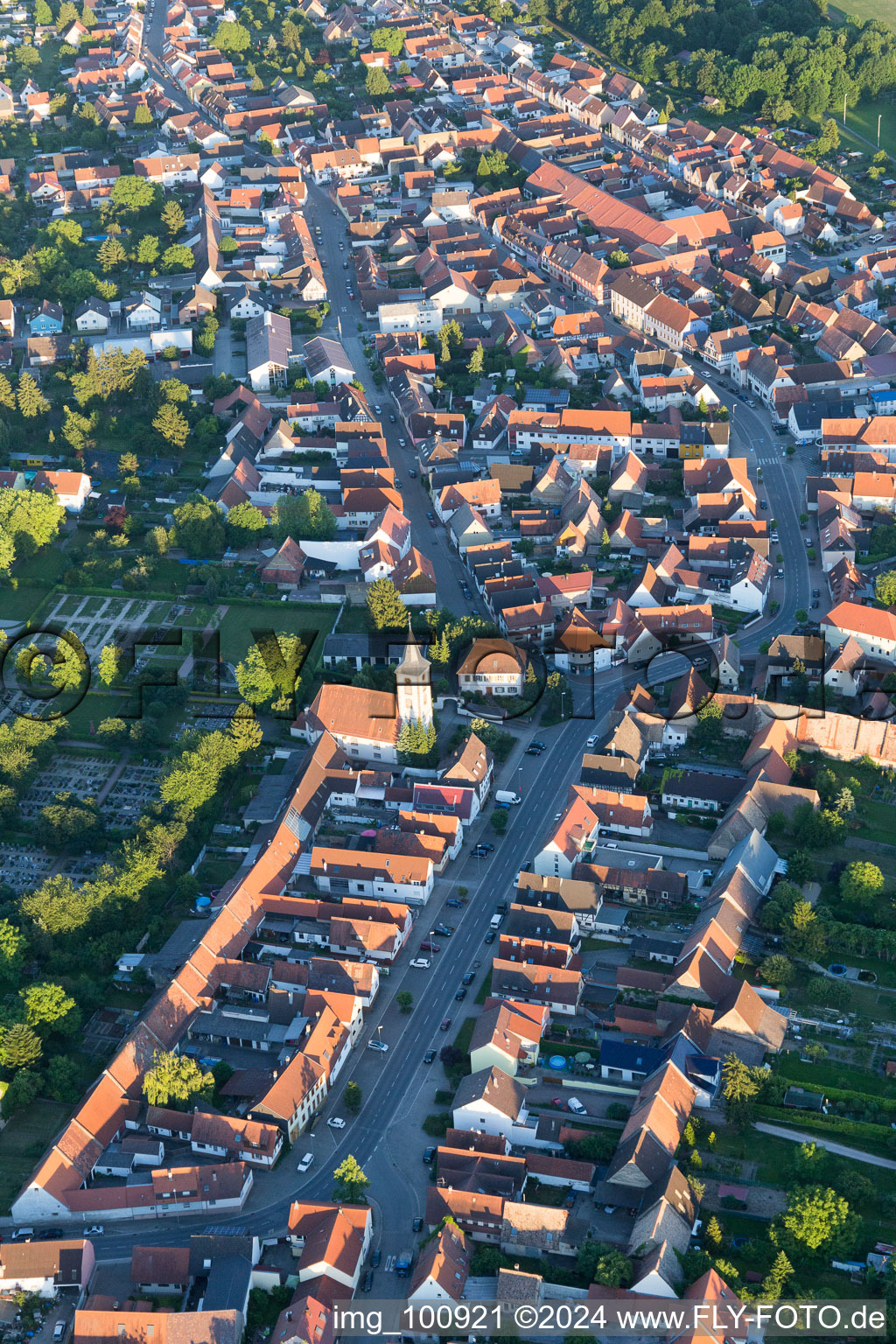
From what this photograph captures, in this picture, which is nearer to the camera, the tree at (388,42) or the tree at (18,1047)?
the tree at (18,1047)

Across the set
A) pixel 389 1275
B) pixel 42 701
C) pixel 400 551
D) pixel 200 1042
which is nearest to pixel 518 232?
pixel 400 551

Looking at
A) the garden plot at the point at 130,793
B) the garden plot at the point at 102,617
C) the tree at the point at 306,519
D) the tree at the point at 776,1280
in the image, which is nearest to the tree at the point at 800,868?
the tree at the point at 776,1280

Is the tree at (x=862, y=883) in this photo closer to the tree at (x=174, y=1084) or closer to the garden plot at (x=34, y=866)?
the tree at (x=174, y=1084)

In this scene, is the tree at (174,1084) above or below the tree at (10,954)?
above

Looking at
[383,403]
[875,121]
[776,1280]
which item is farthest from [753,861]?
[875,121]

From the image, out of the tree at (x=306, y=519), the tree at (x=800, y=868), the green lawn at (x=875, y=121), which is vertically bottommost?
the tree at (x=306, y=519)

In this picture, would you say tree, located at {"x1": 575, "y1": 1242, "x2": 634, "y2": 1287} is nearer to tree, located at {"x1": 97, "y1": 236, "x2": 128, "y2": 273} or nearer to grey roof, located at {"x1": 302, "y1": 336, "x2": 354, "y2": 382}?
grey roof, located at {"x1": 302, "y1": 336, "x2": 354, "y2": 382}

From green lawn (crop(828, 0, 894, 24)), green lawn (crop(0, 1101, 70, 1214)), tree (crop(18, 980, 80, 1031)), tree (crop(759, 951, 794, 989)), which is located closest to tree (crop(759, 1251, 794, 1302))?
tree (crop(759, 951, 794, 989))
